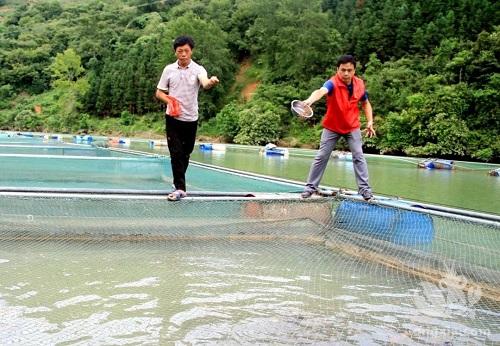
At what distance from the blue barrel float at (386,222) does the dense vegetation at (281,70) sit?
23.7m

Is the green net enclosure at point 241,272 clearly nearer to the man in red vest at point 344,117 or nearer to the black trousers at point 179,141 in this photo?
the man in red vest at point 344,117

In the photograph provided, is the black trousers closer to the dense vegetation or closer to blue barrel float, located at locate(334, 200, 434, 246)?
blue barrel float, located at locate(334, 200, 434, 246)

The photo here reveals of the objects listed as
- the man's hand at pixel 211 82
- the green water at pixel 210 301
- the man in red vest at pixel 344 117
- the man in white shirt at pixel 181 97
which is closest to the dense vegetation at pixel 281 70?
the man in red vest at pixel 344 117

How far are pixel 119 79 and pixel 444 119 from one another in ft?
126

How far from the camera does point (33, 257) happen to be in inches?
148

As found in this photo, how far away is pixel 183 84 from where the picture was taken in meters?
4.73

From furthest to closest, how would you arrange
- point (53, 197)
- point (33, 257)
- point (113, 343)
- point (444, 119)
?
point (444, 119), point (53, 197), point (33, 257), point (113, 343)

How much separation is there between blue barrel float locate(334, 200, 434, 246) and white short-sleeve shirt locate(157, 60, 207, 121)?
5.65 ft

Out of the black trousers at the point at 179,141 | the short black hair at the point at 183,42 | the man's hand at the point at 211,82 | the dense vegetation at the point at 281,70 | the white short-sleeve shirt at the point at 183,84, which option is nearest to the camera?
the man's hand at the point at 211,82

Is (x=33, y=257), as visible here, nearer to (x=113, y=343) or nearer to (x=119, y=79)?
(x=113, y=343)

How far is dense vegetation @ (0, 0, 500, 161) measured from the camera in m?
28.2

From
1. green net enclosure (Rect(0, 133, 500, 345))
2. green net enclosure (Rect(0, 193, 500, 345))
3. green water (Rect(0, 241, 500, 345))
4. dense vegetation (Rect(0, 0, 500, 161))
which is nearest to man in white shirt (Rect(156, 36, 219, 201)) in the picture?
green net enclosure (Rect(0, 133, 500, 345))

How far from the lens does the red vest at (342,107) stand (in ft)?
15.5

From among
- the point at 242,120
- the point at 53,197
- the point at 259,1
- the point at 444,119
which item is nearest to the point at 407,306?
the point at 53,197
